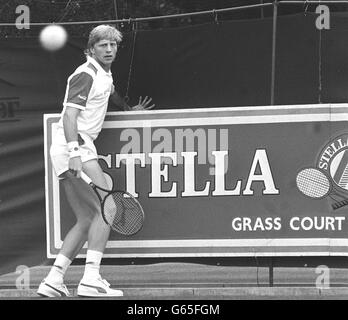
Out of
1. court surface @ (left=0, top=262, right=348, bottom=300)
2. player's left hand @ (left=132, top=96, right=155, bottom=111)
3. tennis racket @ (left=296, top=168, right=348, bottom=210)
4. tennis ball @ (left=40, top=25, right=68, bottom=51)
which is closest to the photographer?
tennis racket @ (left=296, top=168, right=348, bottom=210)

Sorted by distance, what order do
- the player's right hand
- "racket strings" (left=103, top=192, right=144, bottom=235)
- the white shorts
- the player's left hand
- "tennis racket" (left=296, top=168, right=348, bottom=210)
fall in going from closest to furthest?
the player's right hand < "racket strings" (left=103, top=192, right=144, bottom=235) < the white shorts < "tennis racket" (left=296, top=168, right=348, bottom=210) < the player's left hand

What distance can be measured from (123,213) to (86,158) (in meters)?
0.53

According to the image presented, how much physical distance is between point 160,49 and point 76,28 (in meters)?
0.75

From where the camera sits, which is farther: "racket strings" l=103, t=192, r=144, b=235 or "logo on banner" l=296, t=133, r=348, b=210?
"logo on banner" l=296, t=133, r=348, b=210

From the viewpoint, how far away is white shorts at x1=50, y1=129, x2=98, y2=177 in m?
9.11

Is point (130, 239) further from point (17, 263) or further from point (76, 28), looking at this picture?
point (76, 28)

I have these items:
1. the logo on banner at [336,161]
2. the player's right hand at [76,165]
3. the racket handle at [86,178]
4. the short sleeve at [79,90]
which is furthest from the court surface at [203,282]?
the short sleeve at [79,90]

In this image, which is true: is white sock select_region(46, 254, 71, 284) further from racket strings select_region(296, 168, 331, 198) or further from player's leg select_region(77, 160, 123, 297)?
racket strings select_region(296, 168, 331, 198)

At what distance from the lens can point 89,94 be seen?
911 cm

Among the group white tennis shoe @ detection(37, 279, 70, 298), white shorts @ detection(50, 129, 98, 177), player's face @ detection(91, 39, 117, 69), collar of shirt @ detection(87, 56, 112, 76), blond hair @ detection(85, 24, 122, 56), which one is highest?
blond hair @ detection(85, 24, 122, 56)

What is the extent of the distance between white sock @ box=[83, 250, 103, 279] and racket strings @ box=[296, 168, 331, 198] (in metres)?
1.72

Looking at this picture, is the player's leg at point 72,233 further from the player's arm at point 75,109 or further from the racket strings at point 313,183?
the racket strings at point 313,183

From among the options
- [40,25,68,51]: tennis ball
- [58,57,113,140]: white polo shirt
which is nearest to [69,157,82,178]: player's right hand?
[58,57,113,140]: white polo shirt

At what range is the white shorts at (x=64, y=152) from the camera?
911 centimetres
